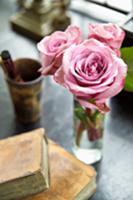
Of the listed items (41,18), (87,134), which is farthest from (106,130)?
(41,18)

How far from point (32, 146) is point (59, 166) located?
0.26 feet

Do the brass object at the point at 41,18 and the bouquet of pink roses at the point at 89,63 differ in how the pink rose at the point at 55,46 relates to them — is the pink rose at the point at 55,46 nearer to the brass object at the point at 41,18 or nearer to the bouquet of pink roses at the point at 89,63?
the bouquet of pink roses at the point at 89,63

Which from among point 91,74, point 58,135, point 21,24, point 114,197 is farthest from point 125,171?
point 21,24

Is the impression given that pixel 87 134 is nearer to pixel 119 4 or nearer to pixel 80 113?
pixel 80 113

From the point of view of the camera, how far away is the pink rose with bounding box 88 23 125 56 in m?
0.69

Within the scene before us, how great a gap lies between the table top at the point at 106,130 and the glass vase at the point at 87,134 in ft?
0.08

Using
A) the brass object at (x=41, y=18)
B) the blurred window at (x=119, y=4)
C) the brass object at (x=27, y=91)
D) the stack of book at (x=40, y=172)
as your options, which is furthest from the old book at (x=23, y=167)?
the blurred window at (x=119, y=4)

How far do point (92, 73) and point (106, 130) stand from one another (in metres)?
0.33

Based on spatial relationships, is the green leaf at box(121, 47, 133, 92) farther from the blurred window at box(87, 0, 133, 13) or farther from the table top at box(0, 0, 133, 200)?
the blurred window at box(87, 0, 133, 13)

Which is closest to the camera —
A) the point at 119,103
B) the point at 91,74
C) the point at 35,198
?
the point at 91,74

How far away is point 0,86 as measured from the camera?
3.52 feet

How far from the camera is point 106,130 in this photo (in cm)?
96

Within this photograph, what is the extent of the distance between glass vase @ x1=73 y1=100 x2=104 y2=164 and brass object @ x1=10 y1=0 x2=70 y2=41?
0.41 metres

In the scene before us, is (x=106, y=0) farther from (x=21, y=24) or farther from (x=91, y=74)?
(x=91, y=74)
